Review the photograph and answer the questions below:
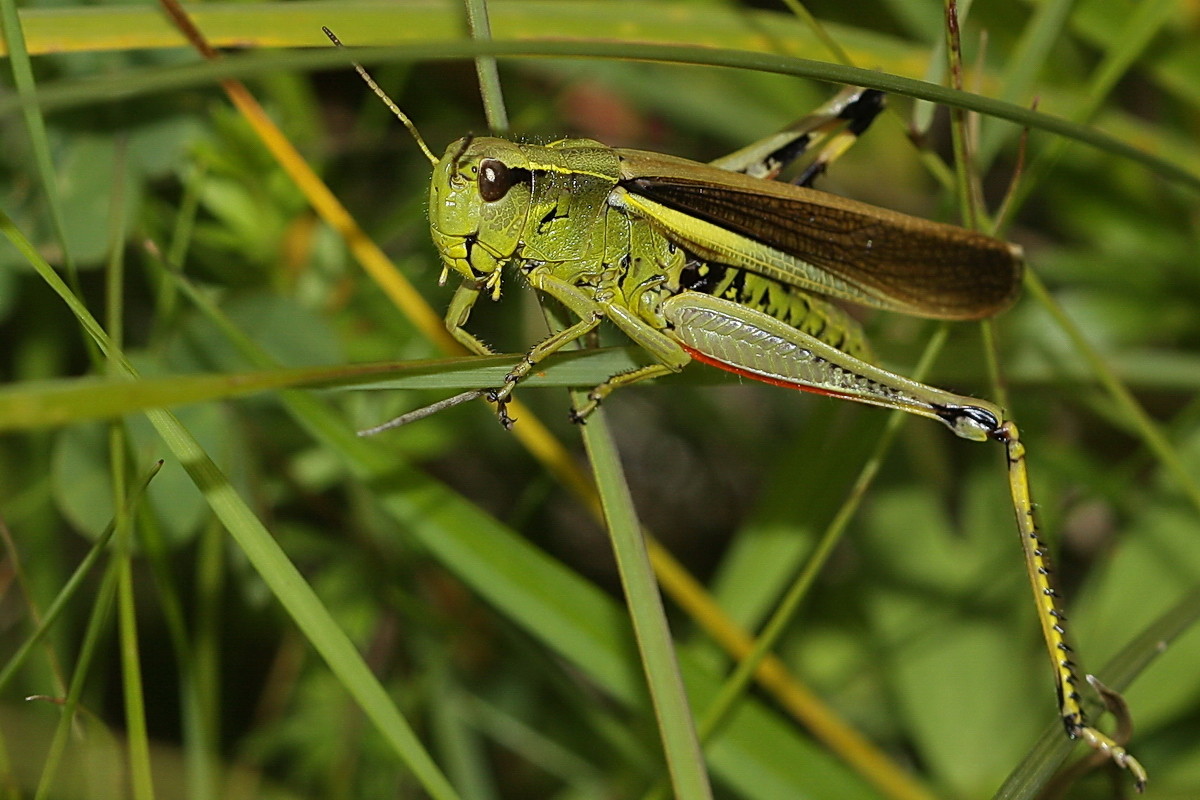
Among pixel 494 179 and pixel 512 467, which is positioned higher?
pixel 494 179

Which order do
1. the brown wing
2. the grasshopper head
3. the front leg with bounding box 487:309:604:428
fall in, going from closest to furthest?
the front leg with bounding box 487:309:604:428 < the grasshopper head < the brown wing

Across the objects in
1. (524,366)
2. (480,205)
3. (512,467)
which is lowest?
(512,467)

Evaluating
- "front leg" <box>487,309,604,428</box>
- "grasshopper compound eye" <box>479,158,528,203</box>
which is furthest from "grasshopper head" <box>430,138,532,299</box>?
"front leg" <box>487,309,604,428</box>

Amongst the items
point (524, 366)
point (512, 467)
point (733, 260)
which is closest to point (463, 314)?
point (524, 366)

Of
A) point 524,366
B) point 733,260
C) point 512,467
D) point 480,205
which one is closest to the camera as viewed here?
point 524,366

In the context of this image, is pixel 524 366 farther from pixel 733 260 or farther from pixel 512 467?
pixel 512 467

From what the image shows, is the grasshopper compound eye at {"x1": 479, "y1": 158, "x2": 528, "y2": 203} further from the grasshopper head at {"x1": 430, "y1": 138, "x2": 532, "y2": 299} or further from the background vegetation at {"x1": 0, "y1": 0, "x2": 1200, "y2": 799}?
the background vegetation at {"x1": 0, "y1": 0, "x2": 1200, "y2": 799}

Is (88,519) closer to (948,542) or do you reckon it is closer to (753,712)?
(753,712)
